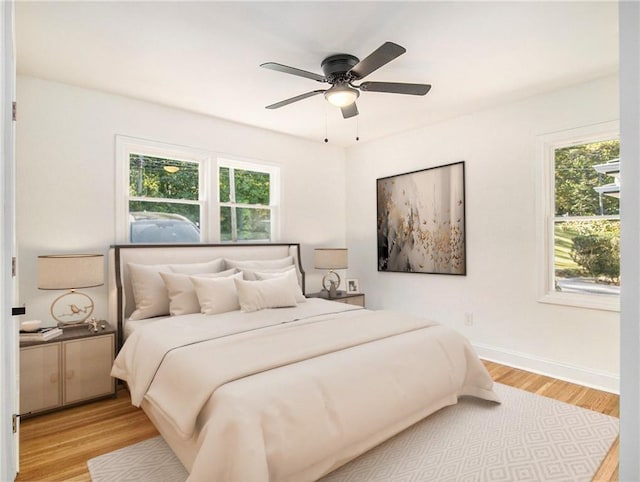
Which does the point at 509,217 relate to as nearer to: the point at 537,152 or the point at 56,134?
the point at 537,152

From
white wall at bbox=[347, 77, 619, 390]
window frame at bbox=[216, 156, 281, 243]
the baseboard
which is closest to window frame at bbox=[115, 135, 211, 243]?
window frame at bbox=[216, 156, 281, 243]

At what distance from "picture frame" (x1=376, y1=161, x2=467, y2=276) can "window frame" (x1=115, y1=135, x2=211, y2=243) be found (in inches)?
89.1

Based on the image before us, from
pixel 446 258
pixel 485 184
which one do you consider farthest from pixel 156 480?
pixel 485 184

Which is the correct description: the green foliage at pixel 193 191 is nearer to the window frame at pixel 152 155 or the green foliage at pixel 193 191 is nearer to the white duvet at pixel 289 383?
the window frame at pixel 152 155

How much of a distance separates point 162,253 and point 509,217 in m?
3.51

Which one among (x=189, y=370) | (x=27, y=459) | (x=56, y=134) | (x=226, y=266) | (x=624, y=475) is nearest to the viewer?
(x=624, y=475)

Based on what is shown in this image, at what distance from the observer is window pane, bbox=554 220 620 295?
315cm

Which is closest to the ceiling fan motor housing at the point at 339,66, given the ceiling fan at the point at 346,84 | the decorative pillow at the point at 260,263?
the ceiling fan at the point at 346,84

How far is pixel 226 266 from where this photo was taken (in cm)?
377

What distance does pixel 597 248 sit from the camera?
323 cm

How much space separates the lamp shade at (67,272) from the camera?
8.75 ft

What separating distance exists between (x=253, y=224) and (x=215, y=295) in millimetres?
1575

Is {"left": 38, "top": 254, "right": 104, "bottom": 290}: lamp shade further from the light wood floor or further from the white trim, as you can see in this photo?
the white trim

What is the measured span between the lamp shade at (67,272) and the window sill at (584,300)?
399 cm
